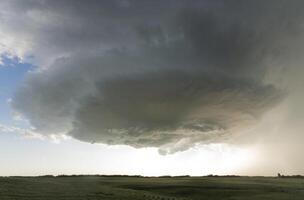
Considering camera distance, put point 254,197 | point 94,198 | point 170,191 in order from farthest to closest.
Answer: point 170,191 → point 254,197 → point 94,198

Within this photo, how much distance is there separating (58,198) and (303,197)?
46.1 meters

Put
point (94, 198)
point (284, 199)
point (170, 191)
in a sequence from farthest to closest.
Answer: point (170, 191) < point (284, 199) < point (94, 198)

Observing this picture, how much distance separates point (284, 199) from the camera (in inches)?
2803

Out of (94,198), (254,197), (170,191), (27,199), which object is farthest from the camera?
(170,191)

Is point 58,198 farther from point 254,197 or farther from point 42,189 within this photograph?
point 254,197

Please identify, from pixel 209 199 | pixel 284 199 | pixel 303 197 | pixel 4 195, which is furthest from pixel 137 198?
pixel 303 197

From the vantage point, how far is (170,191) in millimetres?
87312

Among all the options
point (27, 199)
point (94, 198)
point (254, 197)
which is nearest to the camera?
point (27, 199)

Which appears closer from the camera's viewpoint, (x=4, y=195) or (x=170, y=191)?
(x=4, y=195)

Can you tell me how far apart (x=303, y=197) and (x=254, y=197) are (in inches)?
365

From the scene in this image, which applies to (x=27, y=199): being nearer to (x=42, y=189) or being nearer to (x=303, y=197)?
(x=42, y=189)

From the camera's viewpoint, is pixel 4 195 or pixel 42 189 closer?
pixel 4 195

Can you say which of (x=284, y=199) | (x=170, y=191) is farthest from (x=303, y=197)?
(x=170, y=191)

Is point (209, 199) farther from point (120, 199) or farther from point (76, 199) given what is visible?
point (76, 199)
